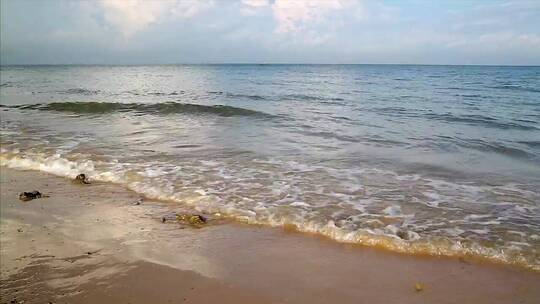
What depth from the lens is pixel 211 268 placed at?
12.9 feet

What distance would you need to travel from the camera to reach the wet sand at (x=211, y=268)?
3.44 metres

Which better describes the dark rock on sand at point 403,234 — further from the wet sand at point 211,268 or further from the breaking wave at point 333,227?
the wet sand at point 211,268

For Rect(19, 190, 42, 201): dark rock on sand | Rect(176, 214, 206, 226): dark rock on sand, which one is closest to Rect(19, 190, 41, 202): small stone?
Rect(19, 190, 42, 201): dark rock on sand

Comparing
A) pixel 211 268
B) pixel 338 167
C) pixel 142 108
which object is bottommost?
pixel 211 268

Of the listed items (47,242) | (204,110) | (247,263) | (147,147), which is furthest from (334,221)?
(204,110)

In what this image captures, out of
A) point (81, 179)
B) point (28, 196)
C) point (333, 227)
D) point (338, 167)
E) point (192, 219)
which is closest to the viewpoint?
point (333, 227)

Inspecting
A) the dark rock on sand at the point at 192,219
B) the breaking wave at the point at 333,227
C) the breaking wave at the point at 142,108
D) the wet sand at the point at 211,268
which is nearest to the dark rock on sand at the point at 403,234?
the breaking wave at the point at 333,227

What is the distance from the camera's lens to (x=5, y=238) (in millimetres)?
4586

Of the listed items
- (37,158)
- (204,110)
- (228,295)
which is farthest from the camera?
(204,110)

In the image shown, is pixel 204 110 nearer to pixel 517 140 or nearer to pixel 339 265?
pixel 517 140

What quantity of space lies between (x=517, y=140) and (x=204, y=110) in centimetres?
1316

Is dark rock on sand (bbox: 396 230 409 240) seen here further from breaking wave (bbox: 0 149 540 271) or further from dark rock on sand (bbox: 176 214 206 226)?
dark rock on sand (bbox: 176 214 206 226)

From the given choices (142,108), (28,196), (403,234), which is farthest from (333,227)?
(142,108)

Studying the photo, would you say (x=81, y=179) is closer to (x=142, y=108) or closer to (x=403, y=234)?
(x=403, y=234)
